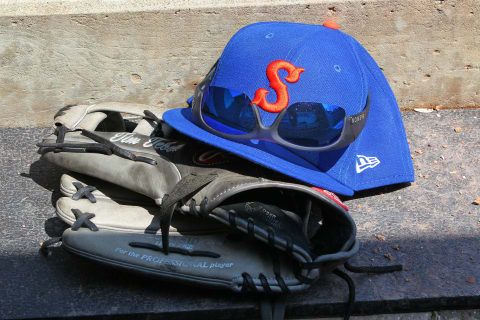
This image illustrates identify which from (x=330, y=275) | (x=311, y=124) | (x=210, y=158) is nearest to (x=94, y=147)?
(x=210, y=158)

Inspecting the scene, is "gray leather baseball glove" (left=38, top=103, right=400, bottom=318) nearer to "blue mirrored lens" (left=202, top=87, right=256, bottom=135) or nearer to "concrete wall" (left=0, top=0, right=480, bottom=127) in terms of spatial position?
"blue mirrored lens" (left=202, top=87, right=256, bottom=135)

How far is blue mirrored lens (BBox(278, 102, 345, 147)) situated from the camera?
173 centimetres

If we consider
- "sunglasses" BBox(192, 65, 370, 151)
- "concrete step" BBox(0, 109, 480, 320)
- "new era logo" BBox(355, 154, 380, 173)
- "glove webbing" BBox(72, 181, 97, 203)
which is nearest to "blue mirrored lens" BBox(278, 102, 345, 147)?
"sunglasses" BBox(192, 65, 370, 151)

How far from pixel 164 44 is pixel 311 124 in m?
0.78

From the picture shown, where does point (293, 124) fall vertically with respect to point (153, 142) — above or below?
above

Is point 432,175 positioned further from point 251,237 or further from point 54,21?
point 54,21

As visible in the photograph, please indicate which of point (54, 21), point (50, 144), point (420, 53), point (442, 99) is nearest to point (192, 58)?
point (54, 21)

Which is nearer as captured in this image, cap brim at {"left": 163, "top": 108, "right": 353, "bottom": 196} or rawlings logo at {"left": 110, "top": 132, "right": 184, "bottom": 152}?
cap brim at {"left": 163, "top": 108, "right": 353, "bottom": 196}

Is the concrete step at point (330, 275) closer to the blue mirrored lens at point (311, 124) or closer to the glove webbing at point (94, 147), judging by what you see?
the glove webbing at point (94, 147)

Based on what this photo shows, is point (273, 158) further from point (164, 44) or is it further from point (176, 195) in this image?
point (164, 44)

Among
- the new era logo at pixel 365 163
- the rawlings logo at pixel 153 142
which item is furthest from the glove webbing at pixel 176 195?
the new era logo at pixel 365 163

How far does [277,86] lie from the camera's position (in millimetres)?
1735

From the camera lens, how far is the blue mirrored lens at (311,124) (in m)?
1.73

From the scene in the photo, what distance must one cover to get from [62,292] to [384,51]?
1.47 m
